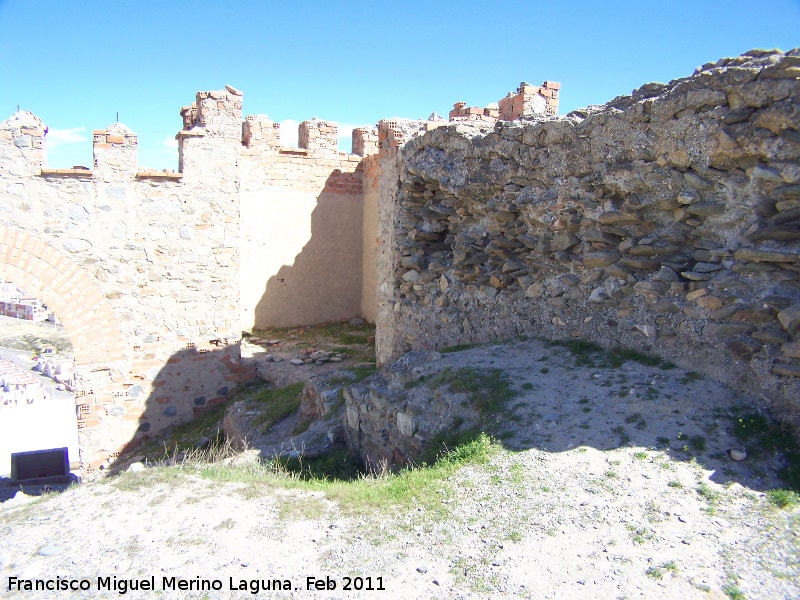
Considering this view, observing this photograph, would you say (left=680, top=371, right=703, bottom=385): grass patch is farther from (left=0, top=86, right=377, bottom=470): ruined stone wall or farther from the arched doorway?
the arched doorway

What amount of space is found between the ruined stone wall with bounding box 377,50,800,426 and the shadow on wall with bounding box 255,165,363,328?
5.19 m

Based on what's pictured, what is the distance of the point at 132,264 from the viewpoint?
781 cm

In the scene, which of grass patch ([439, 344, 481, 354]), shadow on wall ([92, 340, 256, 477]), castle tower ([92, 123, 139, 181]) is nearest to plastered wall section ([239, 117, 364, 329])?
shadow on wall ([92, 340, 256, 477])

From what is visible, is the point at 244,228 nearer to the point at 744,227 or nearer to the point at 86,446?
the point at 86,446

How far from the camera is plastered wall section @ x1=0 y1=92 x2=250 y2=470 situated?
7.32 m

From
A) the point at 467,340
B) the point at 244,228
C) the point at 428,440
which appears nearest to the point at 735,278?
the point at 428,440

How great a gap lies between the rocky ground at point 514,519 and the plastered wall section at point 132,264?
3584 millimetres

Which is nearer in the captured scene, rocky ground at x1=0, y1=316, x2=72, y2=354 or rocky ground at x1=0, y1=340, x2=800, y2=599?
rocky ground at x1=0, y1=340, x2=800, y2=599

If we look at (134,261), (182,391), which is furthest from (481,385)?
(134,261)

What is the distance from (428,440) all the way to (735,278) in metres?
2.32

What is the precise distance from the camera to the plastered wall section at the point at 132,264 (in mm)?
7316

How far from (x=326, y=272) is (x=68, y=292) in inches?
206

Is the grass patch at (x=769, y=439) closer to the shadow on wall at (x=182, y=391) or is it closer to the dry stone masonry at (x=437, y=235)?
the dry stone masonry at (x=437, y=235)

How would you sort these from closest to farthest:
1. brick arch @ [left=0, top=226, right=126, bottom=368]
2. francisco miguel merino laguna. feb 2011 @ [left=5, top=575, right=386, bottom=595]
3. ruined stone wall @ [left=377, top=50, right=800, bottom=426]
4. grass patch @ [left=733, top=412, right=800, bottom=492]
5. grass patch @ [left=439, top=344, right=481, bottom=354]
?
francisco miguel merino laguna. feb 2011 @ [left=5, top=575, right=386, bottom=595]
grass patch @ [left=733, top=412, right=800, bottom=492]
ruined stone wall @ [left=377, top=50, right=800, bottom=426]
grass patch @ [left=439, top=344, right=481, bottom=354]
brick arch @ [left=0, top=226, right=126, bottom=368]
